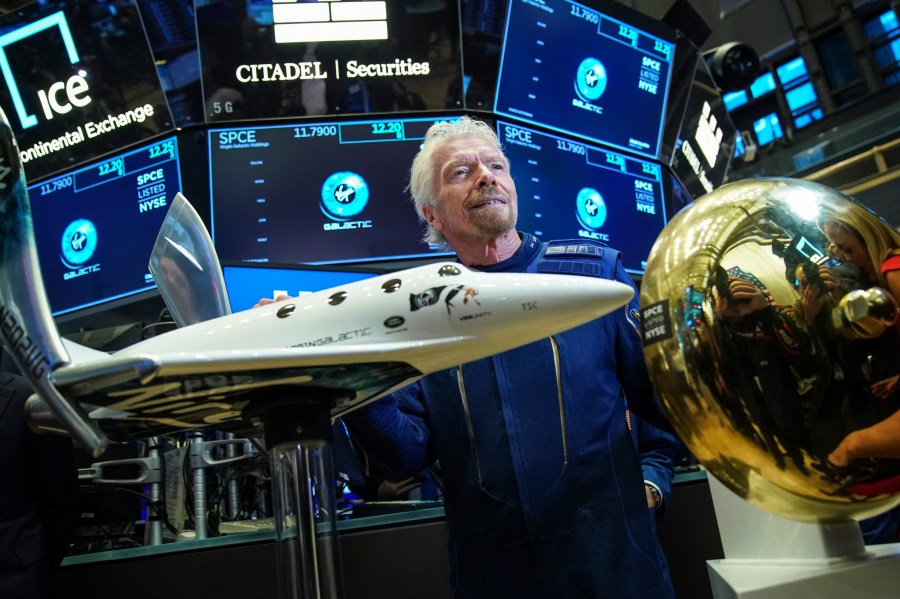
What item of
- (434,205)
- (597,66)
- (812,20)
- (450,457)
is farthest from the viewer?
(812,20)

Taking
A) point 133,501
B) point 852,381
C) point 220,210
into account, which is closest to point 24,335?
point 852,381

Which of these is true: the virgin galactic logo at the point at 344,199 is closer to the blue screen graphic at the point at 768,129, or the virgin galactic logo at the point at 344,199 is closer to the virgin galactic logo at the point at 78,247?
the virgin galactic logo at the point at 78,247

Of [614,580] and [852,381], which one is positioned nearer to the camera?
[852,381]

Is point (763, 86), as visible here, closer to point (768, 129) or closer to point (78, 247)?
point (768, 129)

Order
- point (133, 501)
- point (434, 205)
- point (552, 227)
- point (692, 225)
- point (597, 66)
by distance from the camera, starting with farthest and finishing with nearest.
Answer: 1. point (597, 66)
2. point (552, 227)
3. point (133, 501)
4. point (434, 205)
5. point (692, 225)

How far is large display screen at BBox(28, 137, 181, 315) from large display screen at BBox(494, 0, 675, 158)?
1608 mm

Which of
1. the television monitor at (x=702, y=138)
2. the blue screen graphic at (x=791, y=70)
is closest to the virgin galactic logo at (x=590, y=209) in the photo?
the television monitor at (x=702, y=138)

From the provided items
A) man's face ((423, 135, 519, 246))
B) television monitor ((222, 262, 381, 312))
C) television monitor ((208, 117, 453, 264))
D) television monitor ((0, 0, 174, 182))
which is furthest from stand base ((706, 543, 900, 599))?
television monitor ((0, 0, 174, 182))

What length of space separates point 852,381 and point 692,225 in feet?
0.78

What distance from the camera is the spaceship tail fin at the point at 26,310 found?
2.89ft

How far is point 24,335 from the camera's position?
89 cm

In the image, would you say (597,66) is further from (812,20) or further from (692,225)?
(812,20)

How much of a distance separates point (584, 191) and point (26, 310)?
3564 mm

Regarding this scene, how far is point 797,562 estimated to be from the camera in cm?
101
